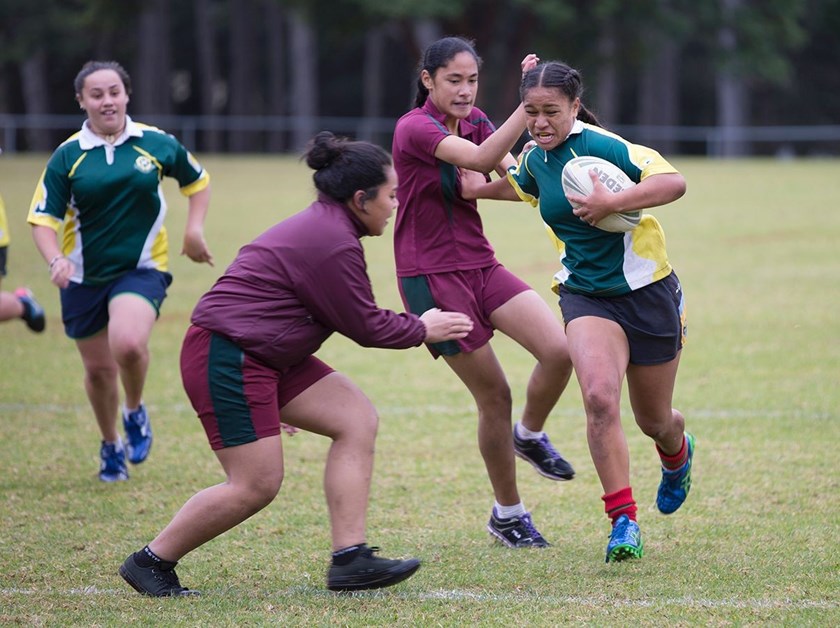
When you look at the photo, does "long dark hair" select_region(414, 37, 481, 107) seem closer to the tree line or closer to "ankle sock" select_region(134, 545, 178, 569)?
"ankle sock" select_region(134, 545, 178, 569)

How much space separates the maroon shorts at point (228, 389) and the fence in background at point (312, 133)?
118 ft

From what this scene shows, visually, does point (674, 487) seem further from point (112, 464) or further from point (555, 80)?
point (112, 464)

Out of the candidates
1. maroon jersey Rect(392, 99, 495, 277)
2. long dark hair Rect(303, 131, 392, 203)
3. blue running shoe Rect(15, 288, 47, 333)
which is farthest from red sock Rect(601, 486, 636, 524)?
blue running shoe Rect(15, 288, 47, 333)

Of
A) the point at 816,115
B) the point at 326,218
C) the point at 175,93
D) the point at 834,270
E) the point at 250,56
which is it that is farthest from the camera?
the point at 175,93

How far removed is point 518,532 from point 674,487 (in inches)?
29.6

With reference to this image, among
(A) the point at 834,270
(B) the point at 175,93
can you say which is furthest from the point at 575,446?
(B) the point at 175,93

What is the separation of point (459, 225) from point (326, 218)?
1.12 m

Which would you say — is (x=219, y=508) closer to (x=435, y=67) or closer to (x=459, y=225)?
(x=459, y=225)

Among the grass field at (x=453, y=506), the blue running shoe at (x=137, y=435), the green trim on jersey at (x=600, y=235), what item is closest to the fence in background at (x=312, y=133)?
the grass field at (x=453, y=506)

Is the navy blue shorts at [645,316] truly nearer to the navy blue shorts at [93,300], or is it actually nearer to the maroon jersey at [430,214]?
the maroon jersey at [430,214]

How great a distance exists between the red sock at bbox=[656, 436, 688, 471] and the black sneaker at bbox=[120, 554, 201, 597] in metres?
2.23

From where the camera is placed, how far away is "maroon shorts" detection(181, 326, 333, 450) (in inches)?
172

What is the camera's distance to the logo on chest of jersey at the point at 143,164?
6.62m

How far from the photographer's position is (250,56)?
1922 inches
